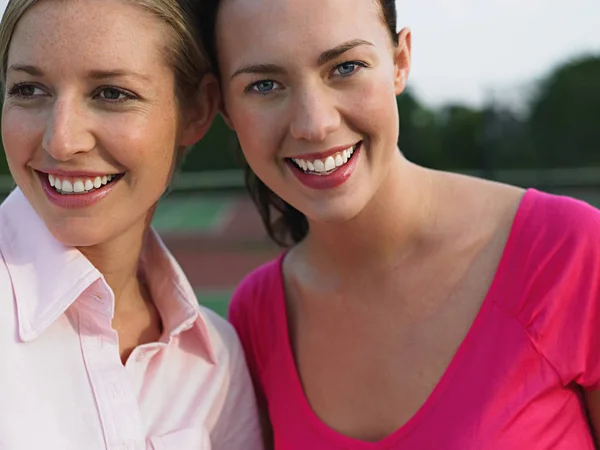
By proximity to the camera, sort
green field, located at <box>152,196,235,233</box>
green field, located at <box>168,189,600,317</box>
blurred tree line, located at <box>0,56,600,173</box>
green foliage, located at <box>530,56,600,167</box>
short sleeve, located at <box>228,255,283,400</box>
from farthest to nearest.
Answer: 1. green field, located at <box>152,196,235,233</box>
2. green field, located at <box>168,189,600,317</box>
3. green foliage, located at <box>530,56,600,167</box>
4. blurred tree line, located at <box>0,56,600,173</box>
5. short sleeve, located at <box>228,255,283,400</box>

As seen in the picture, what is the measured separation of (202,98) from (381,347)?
0.96m

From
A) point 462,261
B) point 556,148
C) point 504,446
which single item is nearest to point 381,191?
point 462,261

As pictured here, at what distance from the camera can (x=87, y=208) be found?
7.41 ft

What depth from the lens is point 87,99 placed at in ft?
7.24

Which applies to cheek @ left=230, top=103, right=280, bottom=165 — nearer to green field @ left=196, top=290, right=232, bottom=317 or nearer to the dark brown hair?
the dark brown hair

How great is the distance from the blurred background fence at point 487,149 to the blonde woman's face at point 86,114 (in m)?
10.8

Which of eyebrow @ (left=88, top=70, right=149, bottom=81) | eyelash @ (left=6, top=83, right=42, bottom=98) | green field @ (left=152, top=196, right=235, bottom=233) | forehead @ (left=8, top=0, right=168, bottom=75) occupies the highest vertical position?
forehead @ (left=8, top=0, right=168, bottom=75)

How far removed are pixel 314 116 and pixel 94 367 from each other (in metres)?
0.91

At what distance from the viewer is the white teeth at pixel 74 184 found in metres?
2.23

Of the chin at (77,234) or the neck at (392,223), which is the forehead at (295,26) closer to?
the neck at (392,223)

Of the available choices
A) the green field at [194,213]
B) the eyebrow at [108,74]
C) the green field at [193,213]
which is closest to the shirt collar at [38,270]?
the eyebrow at [108,74]

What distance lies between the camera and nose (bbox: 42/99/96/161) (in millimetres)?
2129

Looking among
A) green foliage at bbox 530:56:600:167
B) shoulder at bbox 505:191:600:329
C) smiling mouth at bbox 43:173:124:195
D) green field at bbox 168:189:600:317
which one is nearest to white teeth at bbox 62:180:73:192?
smiling mouth at bbox 43:173:124:195

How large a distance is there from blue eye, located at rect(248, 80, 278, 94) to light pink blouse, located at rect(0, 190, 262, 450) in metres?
0.69
